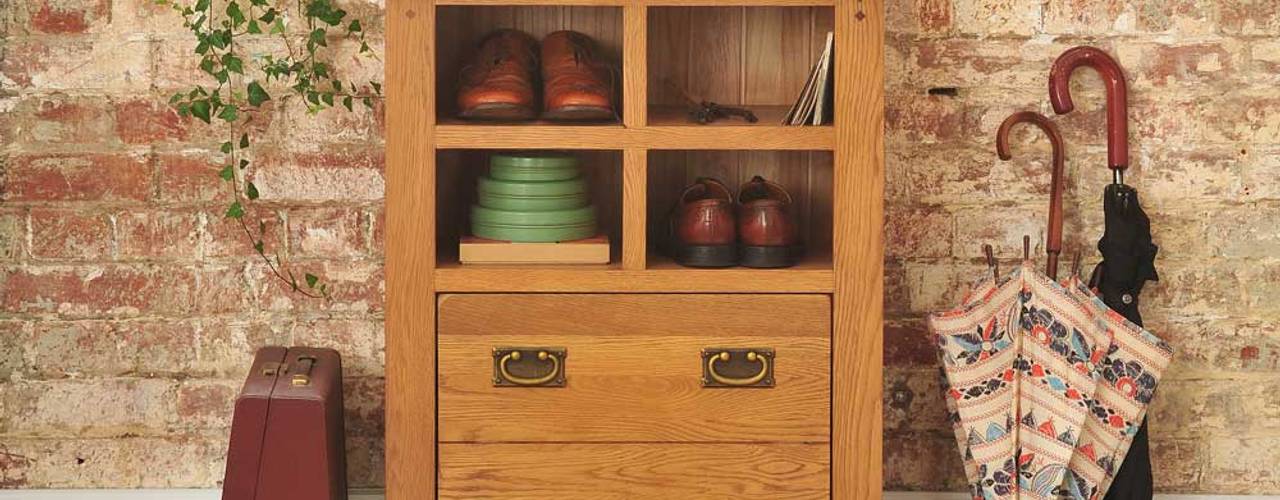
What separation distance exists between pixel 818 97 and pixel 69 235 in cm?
148

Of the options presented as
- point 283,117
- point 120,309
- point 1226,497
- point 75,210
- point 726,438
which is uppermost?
point 283,117

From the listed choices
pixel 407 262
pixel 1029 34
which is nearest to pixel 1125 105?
pixel 1029 34

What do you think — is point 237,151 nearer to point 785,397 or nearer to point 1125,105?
point 785,397

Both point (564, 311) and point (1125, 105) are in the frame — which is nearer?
point (564, 311)

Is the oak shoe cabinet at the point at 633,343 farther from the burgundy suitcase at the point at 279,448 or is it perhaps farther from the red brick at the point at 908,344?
the red brick at the point at 908,344

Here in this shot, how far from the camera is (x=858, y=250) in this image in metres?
2.39

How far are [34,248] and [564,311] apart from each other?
3.75 ft

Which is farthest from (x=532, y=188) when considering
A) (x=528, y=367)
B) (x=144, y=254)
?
(x=144, y=254)

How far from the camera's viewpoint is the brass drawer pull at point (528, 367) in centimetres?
240

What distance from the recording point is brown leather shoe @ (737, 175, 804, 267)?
2.44 m

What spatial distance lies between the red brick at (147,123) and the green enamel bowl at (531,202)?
2.33ft

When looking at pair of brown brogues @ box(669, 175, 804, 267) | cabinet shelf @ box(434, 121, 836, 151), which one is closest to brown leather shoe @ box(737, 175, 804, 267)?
pair of brown brogues @ box(669, 175, 804, 267)

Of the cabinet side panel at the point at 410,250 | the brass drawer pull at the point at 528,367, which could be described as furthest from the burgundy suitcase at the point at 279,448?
the brass drawer pull at the point at 528,367

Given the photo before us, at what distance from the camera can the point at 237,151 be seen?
9.25 ft
